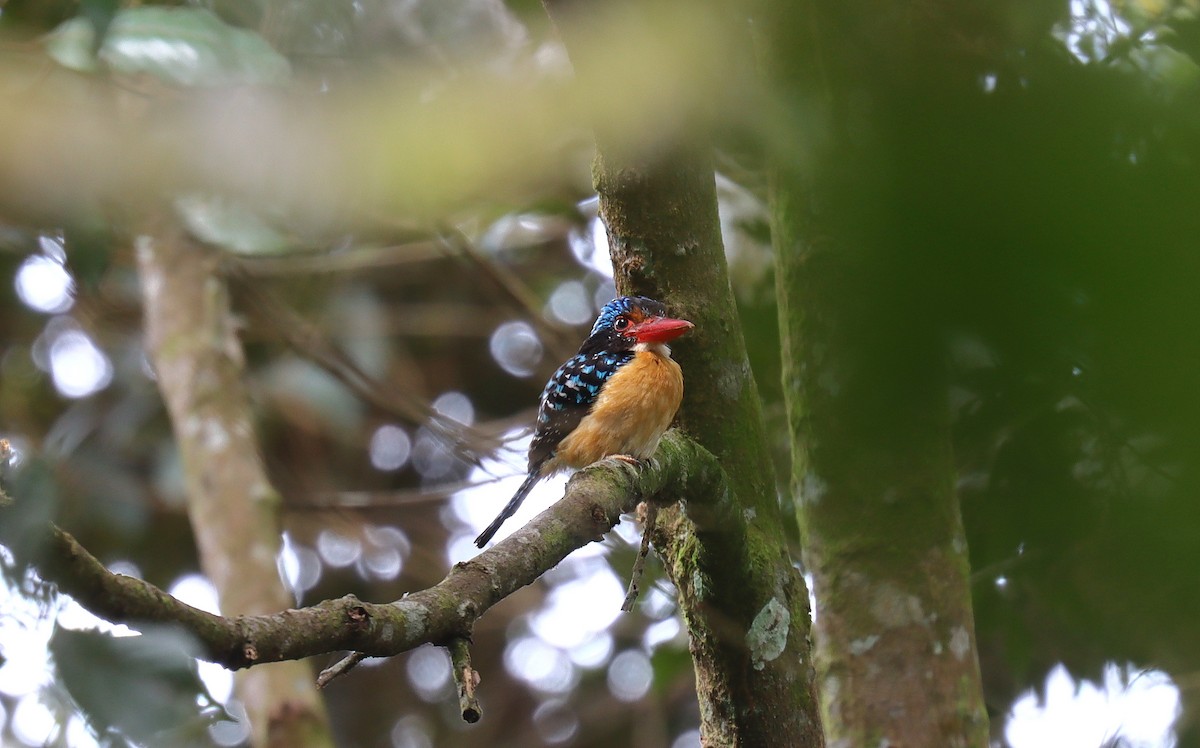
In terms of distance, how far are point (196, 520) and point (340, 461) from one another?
1.93 metres

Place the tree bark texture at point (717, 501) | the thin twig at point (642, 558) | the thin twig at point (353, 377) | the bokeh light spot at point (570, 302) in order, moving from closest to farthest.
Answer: the thin twig at point (642, 558), the tree bark texture at point (717, 501), the thin twig at point (353, 377), the bokeh light spot at point (570, 302)

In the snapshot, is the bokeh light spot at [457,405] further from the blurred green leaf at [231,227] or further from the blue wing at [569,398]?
the blue wing at [569,398]

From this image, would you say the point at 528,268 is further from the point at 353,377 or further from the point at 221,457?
the point at 221,457

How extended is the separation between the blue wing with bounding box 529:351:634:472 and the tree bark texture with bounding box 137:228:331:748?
169cm

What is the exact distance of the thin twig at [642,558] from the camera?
8.12 feet

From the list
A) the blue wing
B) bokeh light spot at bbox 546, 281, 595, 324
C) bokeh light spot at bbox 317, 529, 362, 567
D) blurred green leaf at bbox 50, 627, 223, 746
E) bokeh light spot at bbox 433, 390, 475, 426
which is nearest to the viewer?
blurred green leaf at bbox 50, 627, 223, 746

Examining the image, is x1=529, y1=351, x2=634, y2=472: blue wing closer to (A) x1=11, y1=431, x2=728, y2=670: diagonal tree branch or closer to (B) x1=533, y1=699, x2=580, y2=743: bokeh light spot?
(A) x1=11, y1=431, x2=728, y2=670: diagonal tree branch

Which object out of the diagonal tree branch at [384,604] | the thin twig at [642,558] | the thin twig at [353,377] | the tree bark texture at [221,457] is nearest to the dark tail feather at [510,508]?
the thin twig at [642,558]

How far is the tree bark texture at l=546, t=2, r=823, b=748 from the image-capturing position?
8.98ft

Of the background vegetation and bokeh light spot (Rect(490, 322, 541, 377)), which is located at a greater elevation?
bokeh light spot (Rect(490, 322, 541, 377))

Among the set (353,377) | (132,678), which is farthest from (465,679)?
(353,377)

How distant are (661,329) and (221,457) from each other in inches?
120

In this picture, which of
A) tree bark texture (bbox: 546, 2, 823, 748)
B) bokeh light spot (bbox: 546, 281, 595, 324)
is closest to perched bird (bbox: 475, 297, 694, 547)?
tree bark texture (bbox: 546, 2, 823, 748)

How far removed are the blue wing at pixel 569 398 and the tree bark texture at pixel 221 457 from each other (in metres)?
1.69
